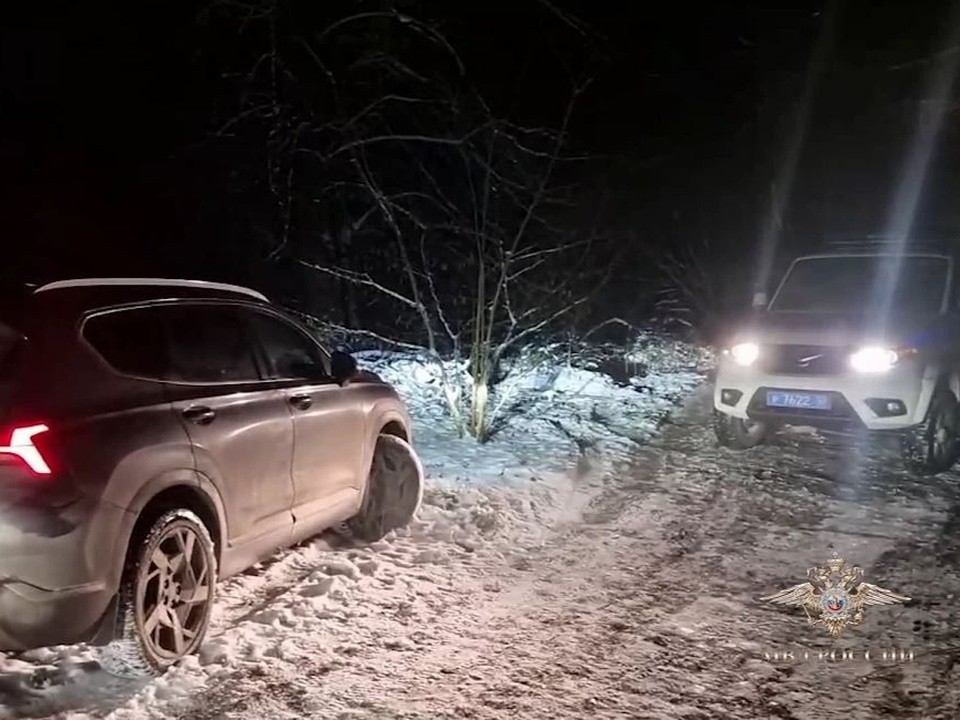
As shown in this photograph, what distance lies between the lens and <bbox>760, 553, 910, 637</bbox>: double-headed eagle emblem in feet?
17.2

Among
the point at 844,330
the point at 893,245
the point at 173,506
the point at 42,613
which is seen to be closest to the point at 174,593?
the point at 173,506

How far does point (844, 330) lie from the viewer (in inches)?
334

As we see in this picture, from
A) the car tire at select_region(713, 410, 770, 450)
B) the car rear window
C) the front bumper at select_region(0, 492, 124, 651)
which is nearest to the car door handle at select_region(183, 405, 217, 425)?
the car rear window

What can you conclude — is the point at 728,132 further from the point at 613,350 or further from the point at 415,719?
the point at 415,719

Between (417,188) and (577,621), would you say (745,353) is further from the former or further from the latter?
(417,188)

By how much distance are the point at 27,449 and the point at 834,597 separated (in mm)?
4279

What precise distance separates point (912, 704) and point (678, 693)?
984 mm

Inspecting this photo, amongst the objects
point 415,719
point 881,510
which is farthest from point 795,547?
point 415,719

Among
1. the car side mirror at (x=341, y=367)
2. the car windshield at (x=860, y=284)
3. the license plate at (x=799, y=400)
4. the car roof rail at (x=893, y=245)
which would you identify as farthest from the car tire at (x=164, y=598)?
the car roof rail at (x=893, y=245)

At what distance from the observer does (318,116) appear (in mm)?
12477

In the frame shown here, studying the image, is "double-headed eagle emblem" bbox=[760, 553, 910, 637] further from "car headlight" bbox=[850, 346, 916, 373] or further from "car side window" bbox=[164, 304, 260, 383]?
"car side window" bbox=[164, 304, 260, 383]

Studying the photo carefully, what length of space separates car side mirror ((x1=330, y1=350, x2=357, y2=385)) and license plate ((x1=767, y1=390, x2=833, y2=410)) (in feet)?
14.0

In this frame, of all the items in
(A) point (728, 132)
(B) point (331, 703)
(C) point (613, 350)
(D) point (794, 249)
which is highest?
(A) point (728, 132)

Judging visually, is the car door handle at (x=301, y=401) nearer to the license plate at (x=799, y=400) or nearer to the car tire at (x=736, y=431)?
the license plate at (x=799, y=400)
